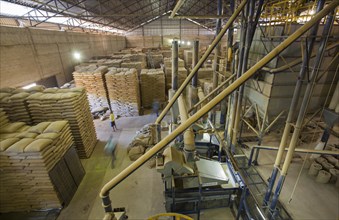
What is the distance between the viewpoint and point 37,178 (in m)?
5.48

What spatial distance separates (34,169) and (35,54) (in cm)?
888

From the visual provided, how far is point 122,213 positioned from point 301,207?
6.26m

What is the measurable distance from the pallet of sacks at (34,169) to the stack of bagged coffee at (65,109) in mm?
1072

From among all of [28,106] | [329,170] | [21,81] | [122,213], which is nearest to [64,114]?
[28,106]

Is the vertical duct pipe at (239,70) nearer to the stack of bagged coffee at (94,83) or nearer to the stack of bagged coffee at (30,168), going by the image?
the stack of bagged coffee at (30,168)

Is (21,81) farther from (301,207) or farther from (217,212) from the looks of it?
(301,207)

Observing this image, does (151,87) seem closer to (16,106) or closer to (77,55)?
(16,106)

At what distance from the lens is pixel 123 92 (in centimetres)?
1147

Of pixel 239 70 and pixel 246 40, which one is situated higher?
pixel 246 40

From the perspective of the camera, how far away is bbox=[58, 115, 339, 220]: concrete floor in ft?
18.5

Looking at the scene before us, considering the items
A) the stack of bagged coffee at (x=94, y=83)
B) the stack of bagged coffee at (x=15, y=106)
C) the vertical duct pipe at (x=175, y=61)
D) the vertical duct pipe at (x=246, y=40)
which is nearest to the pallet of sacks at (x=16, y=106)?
the stack of bagged coffee at (x=15, y=106)

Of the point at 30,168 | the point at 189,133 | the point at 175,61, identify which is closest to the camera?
the point at 189,133

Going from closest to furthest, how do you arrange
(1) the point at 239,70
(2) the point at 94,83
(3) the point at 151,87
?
1. (1) the point at 239,70
2. (2) the point at 94,83
3. (3) the point at 151,87

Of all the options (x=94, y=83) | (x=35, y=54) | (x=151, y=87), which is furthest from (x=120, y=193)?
(x=35, y=54)
